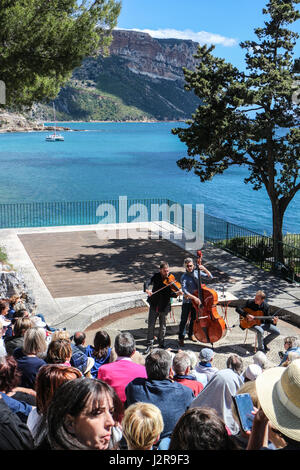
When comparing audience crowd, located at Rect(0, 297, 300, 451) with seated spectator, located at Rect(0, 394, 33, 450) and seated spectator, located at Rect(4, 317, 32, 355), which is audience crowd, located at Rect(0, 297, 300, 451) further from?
seated spectator, located at Rect(4, 317, 32, 355)

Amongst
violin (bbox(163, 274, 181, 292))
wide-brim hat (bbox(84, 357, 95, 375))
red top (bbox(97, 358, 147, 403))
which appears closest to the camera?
red top (bbox(97, 358, 147, 403))

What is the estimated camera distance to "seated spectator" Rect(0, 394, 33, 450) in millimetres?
2893

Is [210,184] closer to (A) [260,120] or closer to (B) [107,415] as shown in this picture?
(A) [260,120]

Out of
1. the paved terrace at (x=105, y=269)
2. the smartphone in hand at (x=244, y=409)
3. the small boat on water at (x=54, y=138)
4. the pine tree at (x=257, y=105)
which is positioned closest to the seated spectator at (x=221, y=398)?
the smartphone in hand at (x=244, y=409)

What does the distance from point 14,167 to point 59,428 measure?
86267 mm

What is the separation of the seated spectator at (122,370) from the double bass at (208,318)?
3.78 metres

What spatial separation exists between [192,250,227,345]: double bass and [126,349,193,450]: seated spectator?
190 inches

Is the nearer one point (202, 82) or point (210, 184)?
point (202, 82)

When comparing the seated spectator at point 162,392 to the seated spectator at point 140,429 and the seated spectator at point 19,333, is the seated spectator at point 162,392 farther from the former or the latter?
the seated spectator at point 19,333

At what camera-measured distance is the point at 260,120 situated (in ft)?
54.9

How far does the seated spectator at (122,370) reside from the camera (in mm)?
5048

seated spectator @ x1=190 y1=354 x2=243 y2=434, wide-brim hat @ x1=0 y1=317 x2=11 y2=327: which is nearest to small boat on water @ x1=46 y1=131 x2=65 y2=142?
wide-brim hat @ x1=0 y1=317 x2=11 y2=327

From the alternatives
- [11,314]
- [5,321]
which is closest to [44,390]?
[5,321]
